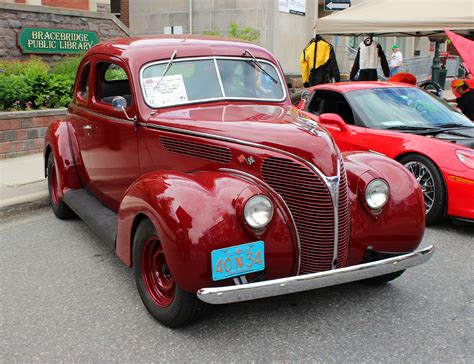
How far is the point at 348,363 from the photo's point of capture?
2.88 m

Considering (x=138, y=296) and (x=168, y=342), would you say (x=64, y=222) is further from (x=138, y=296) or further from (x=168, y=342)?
(x=168, y=342)

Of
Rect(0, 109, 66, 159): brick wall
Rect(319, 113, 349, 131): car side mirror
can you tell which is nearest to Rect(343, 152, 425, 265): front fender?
Rect(319, 113, 349, 131): car side mirror

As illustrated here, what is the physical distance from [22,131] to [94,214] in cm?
447

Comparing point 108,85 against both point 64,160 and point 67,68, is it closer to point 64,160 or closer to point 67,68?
point 64,160

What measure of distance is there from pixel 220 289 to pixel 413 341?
125cm

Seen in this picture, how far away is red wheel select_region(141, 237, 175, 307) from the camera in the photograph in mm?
3305

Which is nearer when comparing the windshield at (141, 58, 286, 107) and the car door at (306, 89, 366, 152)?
the windshield at (141, 58, 286, 107)

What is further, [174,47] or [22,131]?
[22,131]

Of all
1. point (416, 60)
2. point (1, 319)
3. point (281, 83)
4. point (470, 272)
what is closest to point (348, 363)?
point (470, 272)

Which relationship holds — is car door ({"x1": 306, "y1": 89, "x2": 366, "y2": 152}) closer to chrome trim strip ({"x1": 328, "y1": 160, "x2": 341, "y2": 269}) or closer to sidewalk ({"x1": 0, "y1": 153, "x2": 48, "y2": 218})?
chrome trim strip ({"x1": 328, "y1": 160, "x2": 341, "y2": 269})

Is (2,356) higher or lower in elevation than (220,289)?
lower

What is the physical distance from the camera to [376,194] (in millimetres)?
3416

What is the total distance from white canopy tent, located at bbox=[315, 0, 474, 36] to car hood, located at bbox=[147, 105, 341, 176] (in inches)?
259

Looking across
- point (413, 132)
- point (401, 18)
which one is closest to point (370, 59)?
point (401, 18)
